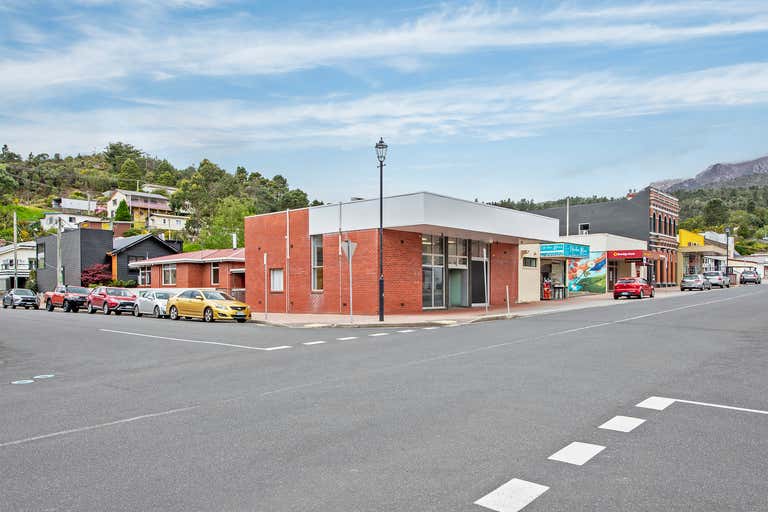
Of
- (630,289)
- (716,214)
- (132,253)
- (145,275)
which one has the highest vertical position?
(716,214)

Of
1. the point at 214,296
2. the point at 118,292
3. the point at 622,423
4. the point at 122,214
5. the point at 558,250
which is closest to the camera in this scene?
the point at 622,423

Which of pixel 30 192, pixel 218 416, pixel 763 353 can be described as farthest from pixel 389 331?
pixel 30 192

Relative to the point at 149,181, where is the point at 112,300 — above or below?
below

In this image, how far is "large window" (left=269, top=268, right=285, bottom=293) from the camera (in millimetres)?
31312

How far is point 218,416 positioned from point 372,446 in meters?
2.38

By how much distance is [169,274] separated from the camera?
4581 centimetres

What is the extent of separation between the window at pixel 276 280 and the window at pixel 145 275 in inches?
878

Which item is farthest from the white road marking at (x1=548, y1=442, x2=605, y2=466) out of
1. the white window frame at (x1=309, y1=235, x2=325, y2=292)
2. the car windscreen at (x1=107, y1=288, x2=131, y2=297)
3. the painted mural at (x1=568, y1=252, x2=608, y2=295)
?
the painted mural at (x1=568, y1=252, x2=608, y2=295)

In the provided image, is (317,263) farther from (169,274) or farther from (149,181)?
(149,181)

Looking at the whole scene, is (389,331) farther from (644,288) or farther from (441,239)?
(644,288)

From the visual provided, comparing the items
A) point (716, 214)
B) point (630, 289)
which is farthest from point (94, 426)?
point (716, 214)

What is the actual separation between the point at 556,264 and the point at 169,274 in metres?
31.0

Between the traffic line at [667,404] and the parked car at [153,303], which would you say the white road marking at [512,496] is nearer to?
the traffic line at [667,404]

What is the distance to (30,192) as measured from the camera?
13112cm
